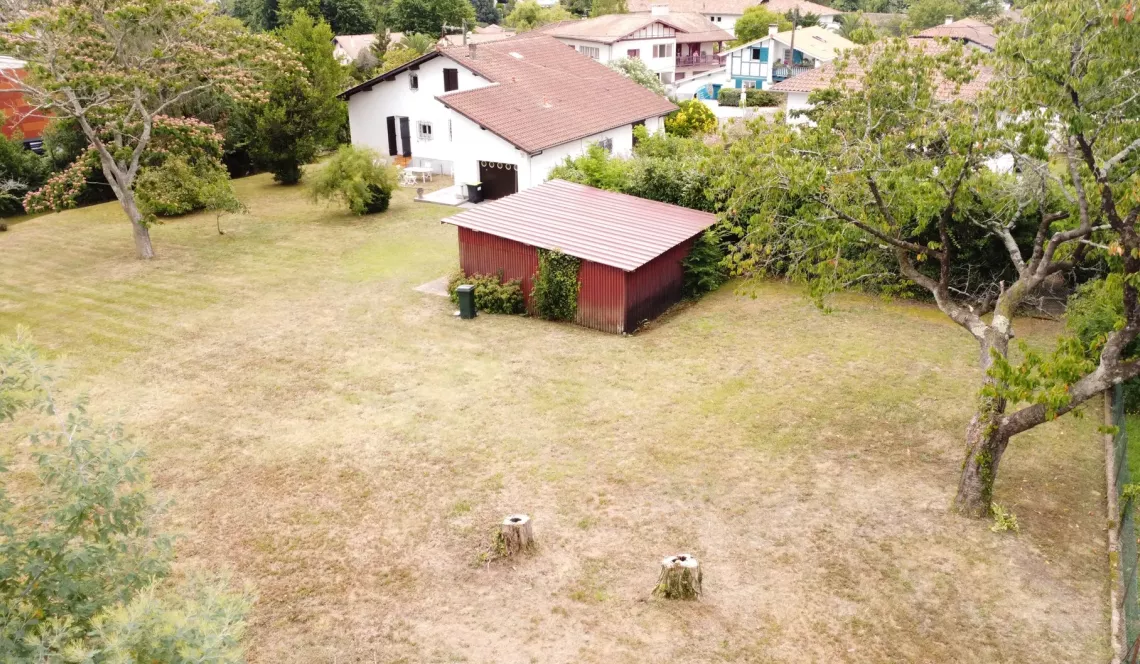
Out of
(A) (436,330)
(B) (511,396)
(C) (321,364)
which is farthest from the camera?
(A) (436,330)

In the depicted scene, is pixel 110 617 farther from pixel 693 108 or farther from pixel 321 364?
pixel 693 108

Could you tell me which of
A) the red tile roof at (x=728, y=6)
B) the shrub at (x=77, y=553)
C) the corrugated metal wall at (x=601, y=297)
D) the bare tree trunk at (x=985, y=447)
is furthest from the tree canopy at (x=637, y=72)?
the red tile roof at (x=728, y=6)

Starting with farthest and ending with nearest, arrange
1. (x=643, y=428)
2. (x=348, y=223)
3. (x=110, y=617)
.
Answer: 1. (x=348, y=223)
2. (x=643, y=428)
3. (x=110, y=617)

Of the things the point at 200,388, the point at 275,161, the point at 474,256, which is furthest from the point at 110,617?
the point at 275,161

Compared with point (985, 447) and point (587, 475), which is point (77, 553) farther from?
point (985, 447)

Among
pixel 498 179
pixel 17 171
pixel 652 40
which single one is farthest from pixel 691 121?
pixel 17 171

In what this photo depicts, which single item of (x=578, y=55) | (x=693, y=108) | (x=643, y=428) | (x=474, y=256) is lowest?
(x=643, y=428)
